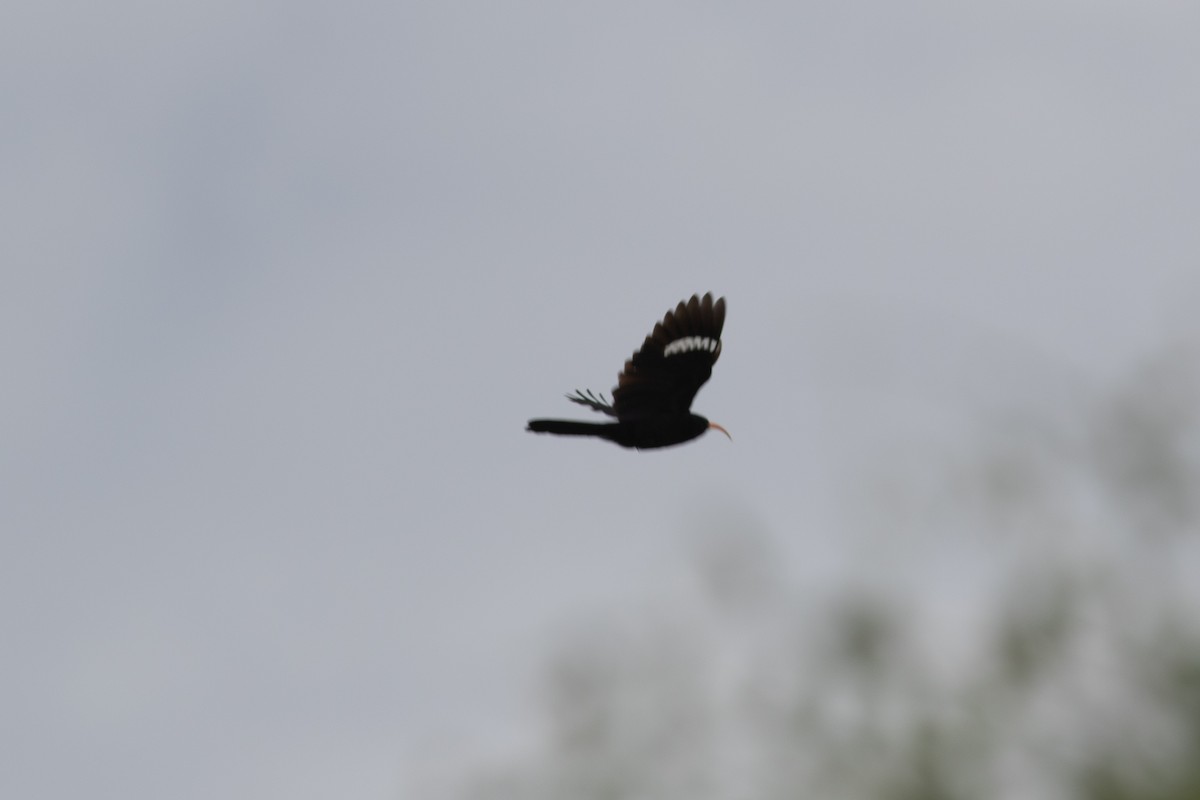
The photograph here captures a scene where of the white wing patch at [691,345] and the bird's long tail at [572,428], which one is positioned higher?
the white wing patch at [691,345]

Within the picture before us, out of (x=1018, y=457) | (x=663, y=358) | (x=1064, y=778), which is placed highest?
(x=663, y=358)

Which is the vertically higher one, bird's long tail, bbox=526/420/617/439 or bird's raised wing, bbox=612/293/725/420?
bird's raised wing, bbox=612/293/725/420

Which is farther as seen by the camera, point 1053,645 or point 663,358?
point 663,358

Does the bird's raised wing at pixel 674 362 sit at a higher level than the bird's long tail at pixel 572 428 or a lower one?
higher

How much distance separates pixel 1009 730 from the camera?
12.6 m

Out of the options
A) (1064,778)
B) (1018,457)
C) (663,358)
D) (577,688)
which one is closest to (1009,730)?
(1064,778)

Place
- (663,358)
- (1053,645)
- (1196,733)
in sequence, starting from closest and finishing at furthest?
(1196,733)
(1053,645)
(663,358)

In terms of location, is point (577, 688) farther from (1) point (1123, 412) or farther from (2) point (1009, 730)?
(1) point (1123, 412)

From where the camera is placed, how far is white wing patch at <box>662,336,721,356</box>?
1469cm

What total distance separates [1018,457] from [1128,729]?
77.0 inches

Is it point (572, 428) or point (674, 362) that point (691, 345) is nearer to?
point (674, 362)

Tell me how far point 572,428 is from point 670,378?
3.08ft

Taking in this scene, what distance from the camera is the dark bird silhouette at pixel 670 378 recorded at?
14664mm

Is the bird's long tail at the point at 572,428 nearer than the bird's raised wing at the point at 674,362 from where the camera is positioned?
Yes
